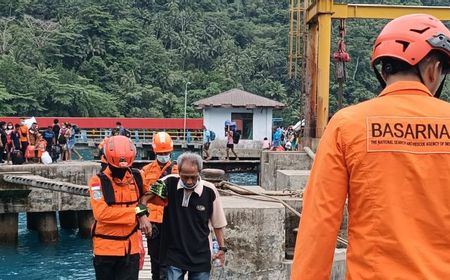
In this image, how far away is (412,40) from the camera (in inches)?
86.8

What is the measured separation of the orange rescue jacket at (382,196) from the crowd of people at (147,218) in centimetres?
308

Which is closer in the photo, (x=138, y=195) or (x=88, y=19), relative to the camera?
(x=138, y=195)

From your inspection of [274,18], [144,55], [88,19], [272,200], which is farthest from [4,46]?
[272,200]

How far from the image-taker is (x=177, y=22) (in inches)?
2985

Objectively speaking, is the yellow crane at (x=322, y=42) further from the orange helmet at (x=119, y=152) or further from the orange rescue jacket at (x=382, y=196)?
the orange rescue jacket at (x=382, y=196)

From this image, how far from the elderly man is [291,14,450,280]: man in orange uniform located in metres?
3.05

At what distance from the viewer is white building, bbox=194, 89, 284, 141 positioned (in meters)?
37.4

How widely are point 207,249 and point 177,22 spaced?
72109mm

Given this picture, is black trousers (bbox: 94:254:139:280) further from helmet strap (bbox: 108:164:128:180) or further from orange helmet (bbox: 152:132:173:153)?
orange helmet (bbox: 152:132:173:153)

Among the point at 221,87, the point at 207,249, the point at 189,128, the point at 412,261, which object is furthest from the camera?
the point at 221,87

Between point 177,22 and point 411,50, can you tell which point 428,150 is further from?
point 177,22

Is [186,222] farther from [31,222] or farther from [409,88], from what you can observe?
[31,222]

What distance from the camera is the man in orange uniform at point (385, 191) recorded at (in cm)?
211

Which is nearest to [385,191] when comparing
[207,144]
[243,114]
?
[207,144]
